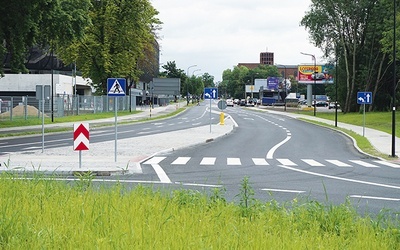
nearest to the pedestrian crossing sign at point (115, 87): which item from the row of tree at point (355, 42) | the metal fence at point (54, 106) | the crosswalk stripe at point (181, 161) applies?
the crosswalk stripe at point (181, 161)

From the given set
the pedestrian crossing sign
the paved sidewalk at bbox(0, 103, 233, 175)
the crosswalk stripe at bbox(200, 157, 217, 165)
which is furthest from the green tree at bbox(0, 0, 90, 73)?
the crosswalk stripe at bbox(200, 157, 217, 165)

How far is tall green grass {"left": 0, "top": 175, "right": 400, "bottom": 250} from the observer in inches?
212

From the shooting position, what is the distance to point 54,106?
192 feet

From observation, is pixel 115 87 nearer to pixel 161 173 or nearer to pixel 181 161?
pixel 181 161

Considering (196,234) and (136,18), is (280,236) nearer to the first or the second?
(196,234)

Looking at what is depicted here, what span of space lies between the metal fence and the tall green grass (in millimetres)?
42391

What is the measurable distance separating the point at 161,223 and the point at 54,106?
54520 mm

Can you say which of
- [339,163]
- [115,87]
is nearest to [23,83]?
[115,87]

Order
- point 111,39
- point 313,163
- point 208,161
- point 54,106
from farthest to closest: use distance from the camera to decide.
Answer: point 111,39 → point 54,106 → point 313,163 → point 208,161

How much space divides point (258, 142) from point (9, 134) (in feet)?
50.0

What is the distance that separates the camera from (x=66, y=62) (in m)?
63.0

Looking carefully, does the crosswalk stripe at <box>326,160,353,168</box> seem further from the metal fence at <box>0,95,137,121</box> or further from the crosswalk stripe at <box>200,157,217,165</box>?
the metal fence at <box>0,95,137,121</box>

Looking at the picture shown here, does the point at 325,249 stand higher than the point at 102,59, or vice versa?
the point at 102,59

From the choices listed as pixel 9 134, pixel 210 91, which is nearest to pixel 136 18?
pixel 210 91
